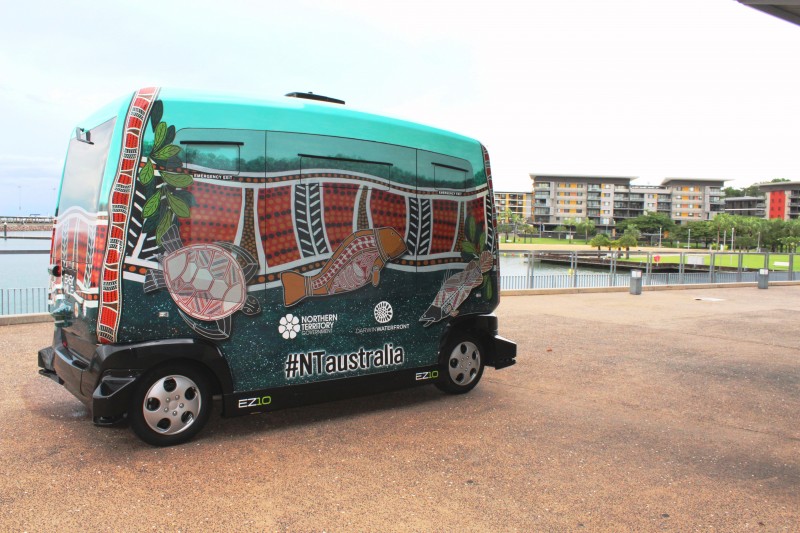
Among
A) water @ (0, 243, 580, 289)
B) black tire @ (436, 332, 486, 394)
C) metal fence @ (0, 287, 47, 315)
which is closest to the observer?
black tire @ (436, 332, 486, 394)

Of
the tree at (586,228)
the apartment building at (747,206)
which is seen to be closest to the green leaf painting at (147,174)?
the tree at (586,228)

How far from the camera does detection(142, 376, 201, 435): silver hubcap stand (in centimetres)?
456

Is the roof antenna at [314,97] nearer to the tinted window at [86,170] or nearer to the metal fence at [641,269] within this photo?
the tinted window at [86,170]

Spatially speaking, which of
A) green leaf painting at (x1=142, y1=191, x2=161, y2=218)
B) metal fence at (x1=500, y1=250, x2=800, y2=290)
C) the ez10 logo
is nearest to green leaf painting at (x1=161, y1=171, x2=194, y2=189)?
green leaf painting at (x1=142, y1=191, x2=161, y2=218)

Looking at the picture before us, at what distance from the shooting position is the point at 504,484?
4.09 meters

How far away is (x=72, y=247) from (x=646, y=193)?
16303 cm

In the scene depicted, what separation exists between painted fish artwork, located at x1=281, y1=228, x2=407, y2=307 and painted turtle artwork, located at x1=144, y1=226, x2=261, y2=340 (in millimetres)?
344

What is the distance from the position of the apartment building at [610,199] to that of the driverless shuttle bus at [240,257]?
495 ft

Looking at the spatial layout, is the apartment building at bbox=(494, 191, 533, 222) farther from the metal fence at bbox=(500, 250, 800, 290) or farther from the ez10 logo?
the ez10 logo

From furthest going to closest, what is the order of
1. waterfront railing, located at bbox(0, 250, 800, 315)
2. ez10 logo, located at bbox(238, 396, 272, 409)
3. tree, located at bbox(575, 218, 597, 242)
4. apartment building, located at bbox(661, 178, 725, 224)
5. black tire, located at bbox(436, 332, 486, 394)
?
apartment building, located at bbox(661, 178, 725, 224)
tree, located at bbox(575, 218, 597, 242)
waterfront railing, located at bbox(0, 250, 800, 315)
black tire, located at bbox(436, 332, 486, 394)
ez10 logo, located at bbox(238, 396, 272, 409)

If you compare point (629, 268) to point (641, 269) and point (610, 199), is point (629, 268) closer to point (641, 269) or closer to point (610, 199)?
point (641, 269)

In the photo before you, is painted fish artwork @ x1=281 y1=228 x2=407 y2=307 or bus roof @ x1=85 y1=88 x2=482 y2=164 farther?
painted fish artwork @ x1=281 y1=228 x2=407 y2=307

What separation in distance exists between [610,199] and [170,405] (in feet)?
519

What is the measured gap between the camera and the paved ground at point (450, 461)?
11.9ft
